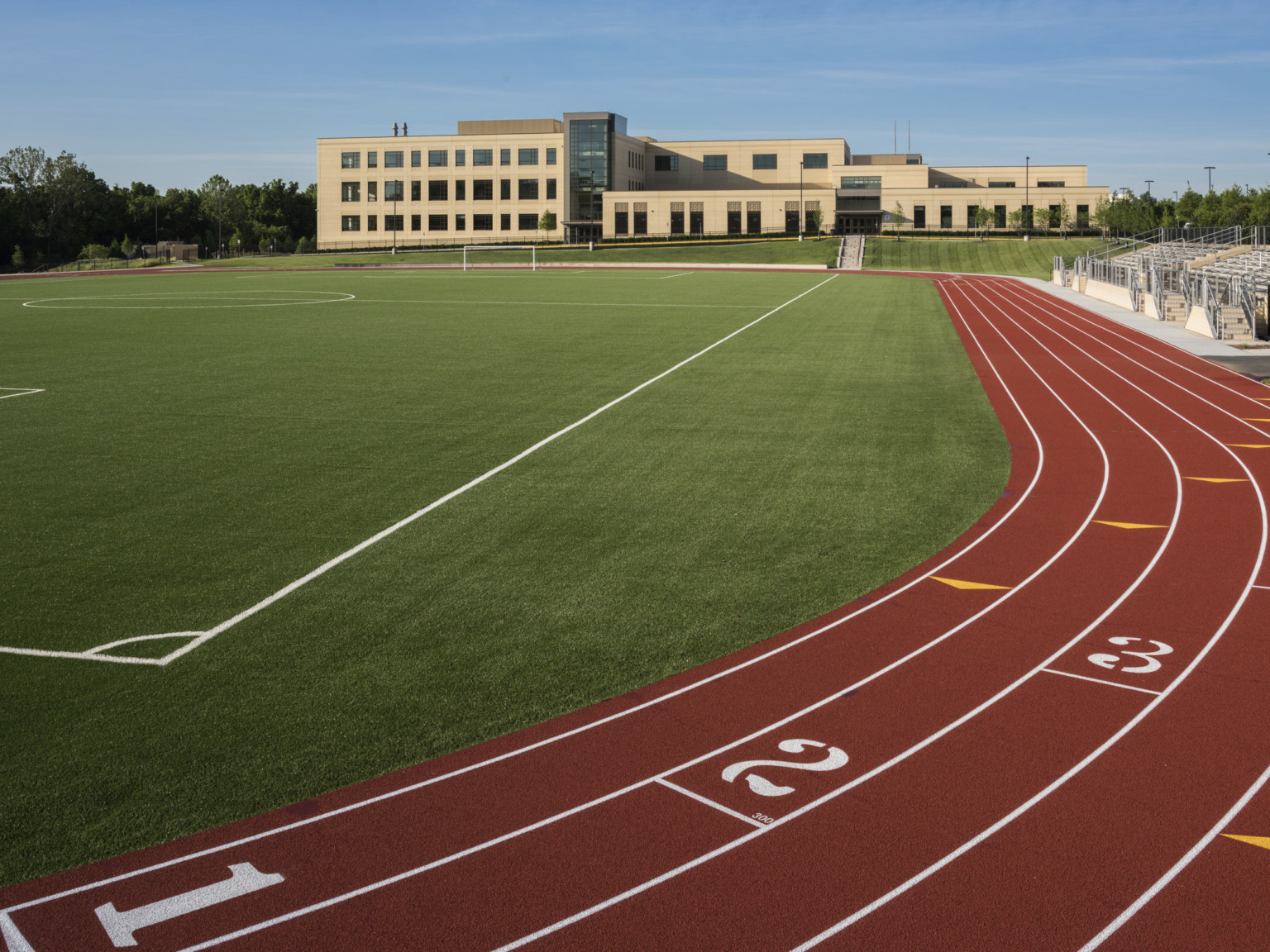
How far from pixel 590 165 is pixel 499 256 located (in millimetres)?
22889

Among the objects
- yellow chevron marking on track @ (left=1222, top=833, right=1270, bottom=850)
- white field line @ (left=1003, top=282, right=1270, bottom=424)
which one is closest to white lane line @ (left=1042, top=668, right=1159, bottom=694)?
yellow chevron marking on track @ (left=1222, top=833, right=1270, bottom=850)

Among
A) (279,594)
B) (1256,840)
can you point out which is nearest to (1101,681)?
(1256,840)

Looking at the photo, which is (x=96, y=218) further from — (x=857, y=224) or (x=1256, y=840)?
(x=1256, y=840)

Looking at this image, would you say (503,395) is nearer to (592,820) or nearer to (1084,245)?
(592,820)

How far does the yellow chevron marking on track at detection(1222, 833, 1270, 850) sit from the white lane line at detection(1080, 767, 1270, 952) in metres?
0.06

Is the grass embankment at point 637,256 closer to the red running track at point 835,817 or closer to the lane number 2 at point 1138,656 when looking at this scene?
the lane number 2 at point 1138,656

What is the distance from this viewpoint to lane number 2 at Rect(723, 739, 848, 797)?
610 cm

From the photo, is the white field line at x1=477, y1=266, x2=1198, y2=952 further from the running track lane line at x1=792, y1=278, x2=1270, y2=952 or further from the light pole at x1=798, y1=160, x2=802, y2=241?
the light pole at x1=798, y1=160, x2=802, y2=241

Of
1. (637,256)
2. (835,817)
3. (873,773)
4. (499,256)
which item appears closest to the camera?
(835,817)

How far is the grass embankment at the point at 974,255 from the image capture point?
80.5 meters

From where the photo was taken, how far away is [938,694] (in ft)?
24.2

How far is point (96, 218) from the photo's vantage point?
4638 inches

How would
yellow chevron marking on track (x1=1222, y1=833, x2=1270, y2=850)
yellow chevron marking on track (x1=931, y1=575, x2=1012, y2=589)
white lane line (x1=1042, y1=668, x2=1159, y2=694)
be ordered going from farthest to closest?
yellow chevron marking on track (x1=931, y1=575, x2=1012, y2=589), white lane line (x1=1042, y1=668, x2=1159, y2=694), yellow chevron marking on track (x1=1222, y1=833, x2=1270, y2=850)

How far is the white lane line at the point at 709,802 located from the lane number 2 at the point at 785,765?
256 millimetres
